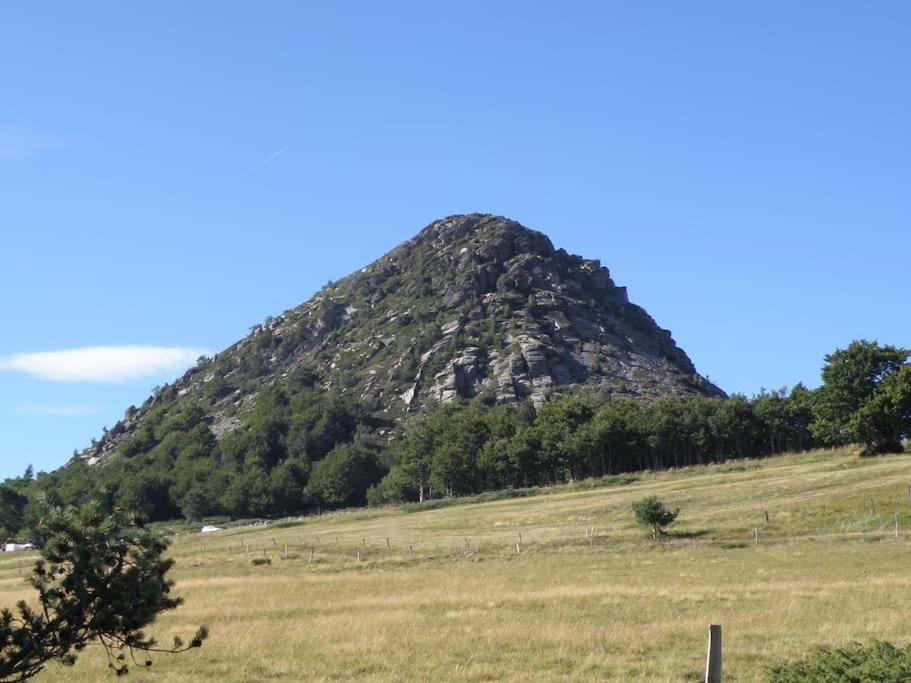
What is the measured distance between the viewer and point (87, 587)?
474 inches

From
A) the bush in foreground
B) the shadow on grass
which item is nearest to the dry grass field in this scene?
the shadow on grass

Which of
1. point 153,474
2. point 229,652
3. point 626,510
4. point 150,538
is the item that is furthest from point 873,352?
point 153,474

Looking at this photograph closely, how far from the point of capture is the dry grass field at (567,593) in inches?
838

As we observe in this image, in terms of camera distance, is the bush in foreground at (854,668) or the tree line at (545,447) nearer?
the bush in foreground at (854,668)

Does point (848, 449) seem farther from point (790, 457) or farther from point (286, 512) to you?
point (286, 512)

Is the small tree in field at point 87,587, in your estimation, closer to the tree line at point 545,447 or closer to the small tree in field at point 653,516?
the small tree in field at point 653,516

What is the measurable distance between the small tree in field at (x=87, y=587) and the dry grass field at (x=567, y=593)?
8.47m

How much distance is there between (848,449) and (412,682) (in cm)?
10138

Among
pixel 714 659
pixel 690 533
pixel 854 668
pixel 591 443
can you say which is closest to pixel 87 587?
pixel 714 659

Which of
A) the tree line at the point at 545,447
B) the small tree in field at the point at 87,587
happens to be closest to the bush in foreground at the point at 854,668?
the small tree in field at the point at 87,587

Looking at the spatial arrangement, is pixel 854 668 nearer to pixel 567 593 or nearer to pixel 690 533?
pixel 567 593

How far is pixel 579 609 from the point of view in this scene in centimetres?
2983

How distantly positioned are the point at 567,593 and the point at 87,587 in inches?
947

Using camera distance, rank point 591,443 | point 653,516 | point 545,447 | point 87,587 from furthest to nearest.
→ 1. point 545,447
2. point 591,443
3. point 653,516
4. point 87,587
